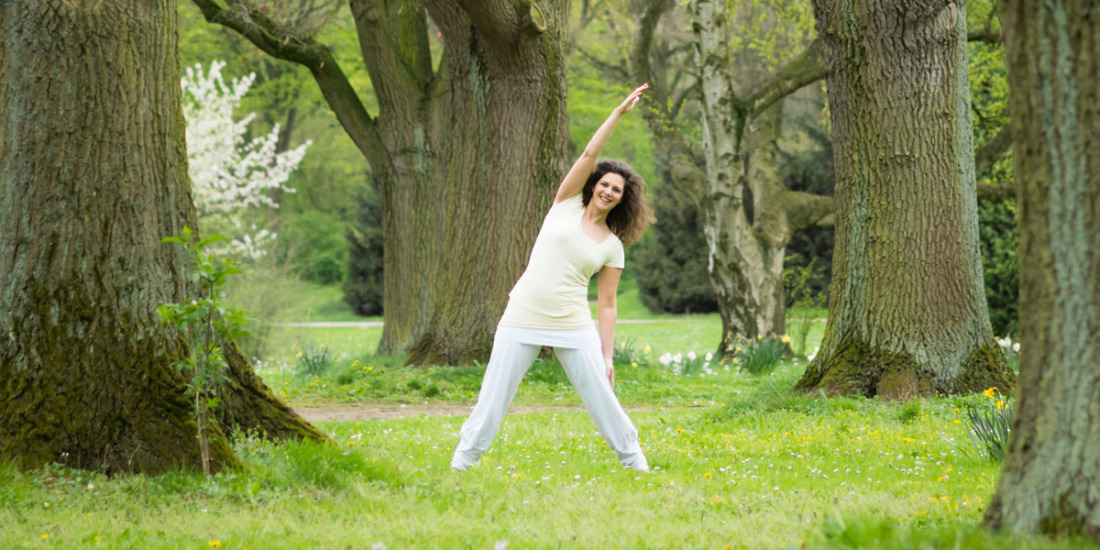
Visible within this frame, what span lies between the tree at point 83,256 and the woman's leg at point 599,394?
1.87m

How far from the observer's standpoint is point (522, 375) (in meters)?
5.57

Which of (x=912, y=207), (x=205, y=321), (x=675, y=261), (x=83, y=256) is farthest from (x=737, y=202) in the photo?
(x=675, y=261)

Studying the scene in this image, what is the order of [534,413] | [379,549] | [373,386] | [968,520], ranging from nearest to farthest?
[379,549] → [968,520] → [534,413] → [373,386]

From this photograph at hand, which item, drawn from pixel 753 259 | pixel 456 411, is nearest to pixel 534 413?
pixel 456 411

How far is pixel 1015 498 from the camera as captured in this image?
10.2 feet

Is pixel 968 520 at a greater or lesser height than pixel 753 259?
lesser

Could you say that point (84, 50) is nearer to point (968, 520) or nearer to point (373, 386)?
point (968, 520)

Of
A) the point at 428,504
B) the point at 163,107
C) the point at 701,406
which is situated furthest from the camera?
the point at 701,406

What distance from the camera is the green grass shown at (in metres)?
3.93

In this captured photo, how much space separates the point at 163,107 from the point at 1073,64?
4.20m

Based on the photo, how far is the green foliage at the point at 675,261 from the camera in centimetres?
3134

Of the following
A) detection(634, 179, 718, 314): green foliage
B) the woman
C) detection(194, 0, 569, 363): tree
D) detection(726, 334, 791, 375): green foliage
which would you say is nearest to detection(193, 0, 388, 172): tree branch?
detection(194, 0, 569, 363): tree

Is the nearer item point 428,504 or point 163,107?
point 428,504

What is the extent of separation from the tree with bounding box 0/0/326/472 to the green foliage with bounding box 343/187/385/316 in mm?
29589
